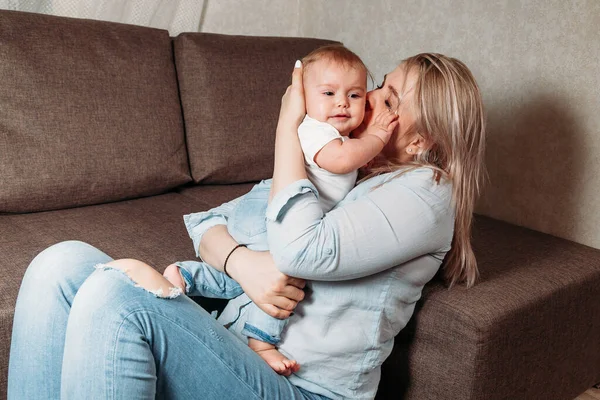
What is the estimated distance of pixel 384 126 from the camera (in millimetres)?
1253

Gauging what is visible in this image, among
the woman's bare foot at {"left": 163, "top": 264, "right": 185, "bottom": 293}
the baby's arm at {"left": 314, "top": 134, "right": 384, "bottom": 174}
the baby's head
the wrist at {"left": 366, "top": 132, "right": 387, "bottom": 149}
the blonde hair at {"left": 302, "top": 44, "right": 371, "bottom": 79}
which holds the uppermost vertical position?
the blonde hair at {"left": 302, "top": 44, "right": 371, "bottom": 79}

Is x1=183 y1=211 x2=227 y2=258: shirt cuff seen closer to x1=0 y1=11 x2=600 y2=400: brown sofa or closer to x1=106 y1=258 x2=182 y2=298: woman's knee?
x1=0 y1=11 x2=600 y2=400: brown sofa

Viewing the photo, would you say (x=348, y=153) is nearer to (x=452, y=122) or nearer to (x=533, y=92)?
(x=452, y=122)

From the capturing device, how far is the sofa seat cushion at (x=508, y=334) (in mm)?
1290

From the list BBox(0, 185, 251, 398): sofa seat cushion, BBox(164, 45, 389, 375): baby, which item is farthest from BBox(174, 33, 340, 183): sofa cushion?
BBox(164, 45, 389, 375): baby

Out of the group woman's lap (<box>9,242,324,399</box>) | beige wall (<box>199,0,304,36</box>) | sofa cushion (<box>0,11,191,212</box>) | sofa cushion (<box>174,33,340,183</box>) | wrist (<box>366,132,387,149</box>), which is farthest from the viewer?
beige wall (<box>199,0,304,36</box>)

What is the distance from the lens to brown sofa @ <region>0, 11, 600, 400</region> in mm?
1339

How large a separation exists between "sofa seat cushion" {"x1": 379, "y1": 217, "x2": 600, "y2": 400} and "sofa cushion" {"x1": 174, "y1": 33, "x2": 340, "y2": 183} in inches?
33.8

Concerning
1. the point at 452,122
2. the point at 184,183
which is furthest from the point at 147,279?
the point at 184,183

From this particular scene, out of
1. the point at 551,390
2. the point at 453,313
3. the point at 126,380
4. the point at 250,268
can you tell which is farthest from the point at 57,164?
the point at 551,390

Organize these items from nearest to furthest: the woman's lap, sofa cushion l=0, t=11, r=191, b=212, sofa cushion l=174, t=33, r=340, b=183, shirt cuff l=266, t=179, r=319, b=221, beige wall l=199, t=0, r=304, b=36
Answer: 1. the woman's lap
2. shirt cuff l=266, t=179, r=319, b=221
3. sofa cushion l=0, t=11, r=191, b=212
4. sofa cushion l=174, t=33, r=340, b=183
5. beige wall l=199, t=0, r=304, b=36

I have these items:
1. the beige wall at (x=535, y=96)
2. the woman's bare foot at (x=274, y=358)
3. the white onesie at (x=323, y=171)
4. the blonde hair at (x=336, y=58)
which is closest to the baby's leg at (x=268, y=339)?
the woman's bare foot at (x=274, y=358)

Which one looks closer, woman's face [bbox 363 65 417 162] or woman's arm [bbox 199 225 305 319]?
woman's arm [bbox 199 225 305 319]

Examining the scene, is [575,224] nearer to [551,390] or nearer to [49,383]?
[551,390]
